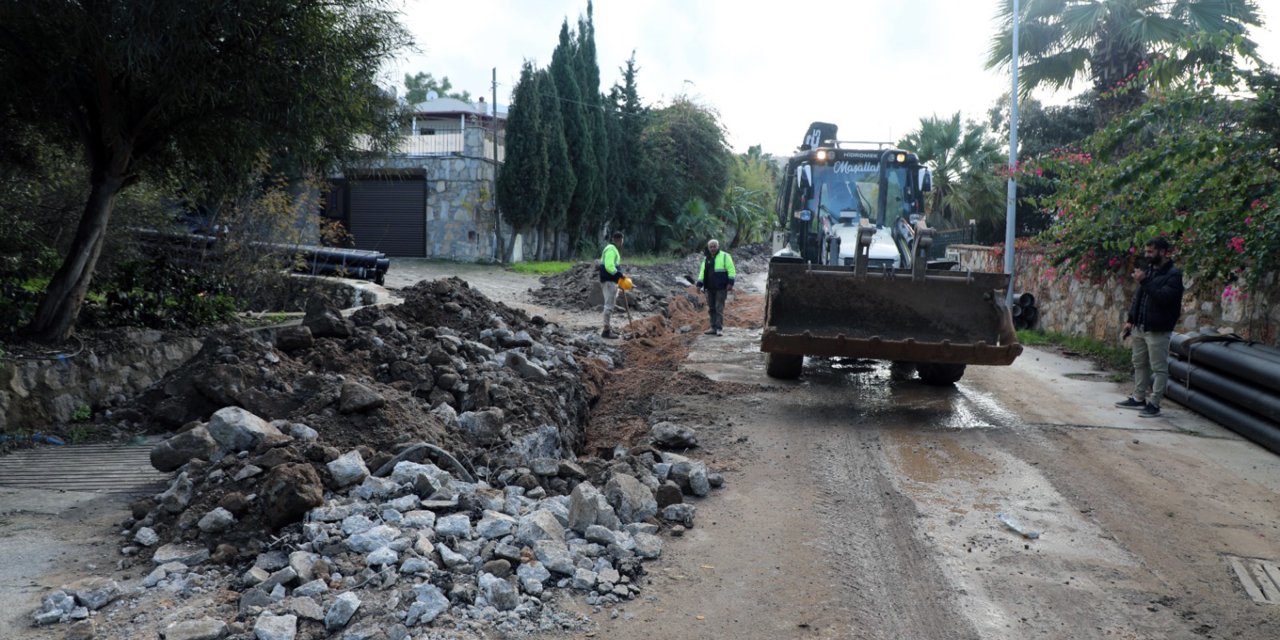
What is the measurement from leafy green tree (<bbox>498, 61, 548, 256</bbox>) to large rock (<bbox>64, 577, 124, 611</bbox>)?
26.0 metres

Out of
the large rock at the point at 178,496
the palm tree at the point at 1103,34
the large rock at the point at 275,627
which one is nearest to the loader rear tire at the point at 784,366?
the large rock at the point at 178,496

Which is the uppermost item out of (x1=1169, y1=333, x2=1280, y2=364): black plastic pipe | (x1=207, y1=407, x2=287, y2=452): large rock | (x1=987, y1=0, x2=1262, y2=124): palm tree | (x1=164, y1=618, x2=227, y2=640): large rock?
(x1=987, y1=0, x2=1262, y2=124): palm tree

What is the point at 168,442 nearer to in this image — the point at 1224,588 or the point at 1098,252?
the point at 1224,588

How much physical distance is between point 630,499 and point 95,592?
2812 millimetres

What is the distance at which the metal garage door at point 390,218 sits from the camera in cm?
3098

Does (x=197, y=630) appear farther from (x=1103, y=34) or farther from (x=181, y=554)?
(x=1103, y=34)

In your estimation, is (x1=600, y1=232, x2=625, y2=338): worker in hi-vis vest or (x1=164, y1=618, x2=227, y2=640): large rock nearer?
(x1=164, y1=618, x2=227, y2=640): large rock

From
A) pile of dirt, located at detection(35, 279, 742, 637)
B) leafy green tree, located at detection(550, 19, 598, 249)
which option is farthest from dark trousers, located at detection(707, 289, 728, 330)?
leafy green tree, located at detection(550, 19, 598, 249)

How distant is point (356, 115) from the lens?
9.39m

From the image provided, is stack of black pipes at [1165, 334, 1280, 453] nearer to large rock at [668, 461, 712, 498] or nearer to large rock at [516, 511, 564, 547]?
large rock at [668, 461, 712, 498]

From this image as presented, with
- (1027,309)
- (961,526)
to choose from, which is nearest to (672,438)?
(961,526)

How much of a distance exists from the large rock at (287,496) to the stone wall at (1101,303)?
417 inches

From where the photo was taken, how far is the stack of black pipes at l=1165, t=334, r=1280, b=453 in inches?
330

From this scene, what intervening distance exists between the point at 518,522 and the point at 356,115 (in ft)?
19.0
